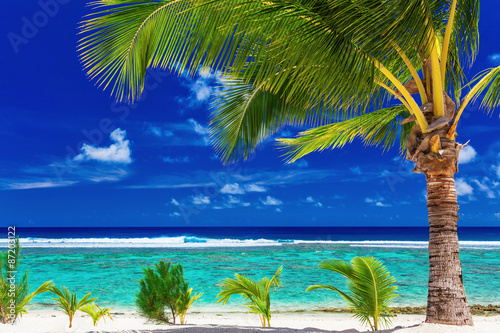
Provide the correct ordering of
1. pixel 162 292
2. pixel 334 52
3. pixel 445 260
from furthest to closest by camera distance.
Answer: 1. pixel 162 292
2. pixel 445 260
3. pixel 334 52

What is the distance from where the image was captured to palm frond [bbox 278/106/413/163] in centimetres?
605

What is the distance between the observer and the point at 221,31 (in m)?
3.81

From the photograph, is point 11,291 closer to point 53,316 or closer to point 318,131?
point 53,316

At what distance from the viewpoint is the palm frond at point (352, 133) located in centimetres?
605

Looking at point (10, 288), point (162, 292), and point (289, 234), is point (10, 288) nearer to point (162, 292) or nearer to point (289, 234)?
point (162, 292)

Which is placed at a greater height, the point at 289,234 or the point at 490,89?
the point at 490,89

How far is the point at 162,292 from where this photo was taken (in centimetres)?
576

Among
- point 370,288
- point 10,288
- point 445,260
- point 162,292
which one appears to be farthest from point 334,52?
point 10,288

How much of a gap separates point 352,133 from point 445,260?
98.2 inches

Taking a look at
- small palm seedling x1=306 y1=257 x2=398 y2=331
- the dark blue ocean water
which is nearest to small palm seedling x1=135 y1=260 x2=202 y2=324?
small palm seedling x1=306 y1=257 x2=398 y2=331

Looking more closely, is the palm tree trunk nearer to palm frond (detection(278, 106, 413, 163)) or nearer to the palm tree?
the palm tree

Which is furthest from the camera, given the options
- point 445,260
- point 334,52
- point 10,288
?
point 10,288

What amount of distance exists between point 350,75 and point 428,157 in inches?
56.8

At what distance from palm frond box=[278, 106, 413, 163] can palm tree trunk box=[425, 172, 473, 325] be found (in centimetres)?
161
